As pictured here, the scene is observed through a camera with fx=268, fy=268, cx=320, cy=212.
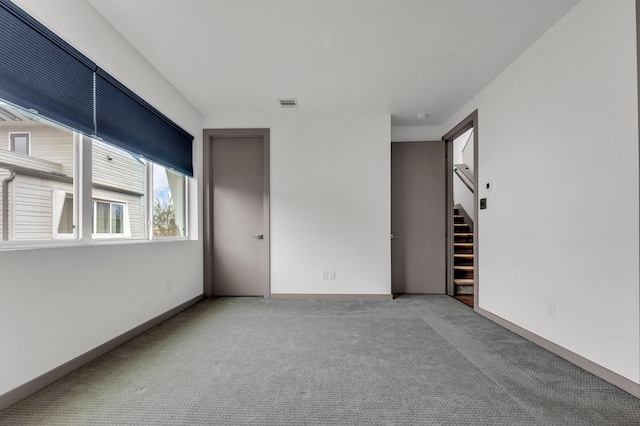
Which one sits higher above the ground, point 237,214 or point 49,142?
point 49,142

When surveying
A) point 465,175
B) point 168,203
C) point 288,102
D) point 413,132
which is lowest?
point 168,203

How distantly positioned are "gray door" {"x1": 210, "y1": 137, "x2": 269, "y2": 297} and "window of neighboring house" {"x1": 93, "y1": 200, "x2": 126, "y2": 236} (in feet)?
5.05

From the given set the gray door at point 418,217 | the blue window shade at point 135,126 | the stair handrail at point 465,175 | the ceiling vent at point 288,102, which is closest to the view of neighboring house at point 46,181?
the blue window shade at point 135,126

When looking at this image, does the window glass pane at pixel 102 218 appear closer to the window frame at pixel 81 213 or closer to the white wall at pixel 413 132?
the window frame at pixel 81 213

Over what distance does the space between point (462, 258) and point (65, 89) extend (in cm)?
543

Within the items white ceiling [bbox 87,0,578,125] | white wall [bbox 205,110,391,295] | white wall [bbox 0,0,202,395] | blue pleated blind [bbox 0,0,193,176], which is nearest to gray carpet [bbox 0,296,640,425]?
white wall [bbox 0,0,202,395]

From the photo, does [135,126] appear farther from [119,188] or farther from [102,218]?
[102,218]

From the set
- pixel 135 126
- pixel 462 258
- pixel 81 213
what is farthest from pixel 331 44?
pixel 462 258

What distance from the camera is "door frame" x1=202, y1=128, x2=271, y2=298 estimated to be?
392cm

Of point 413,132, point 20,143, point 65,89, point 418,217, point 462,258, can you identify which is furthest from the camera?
point 462,258

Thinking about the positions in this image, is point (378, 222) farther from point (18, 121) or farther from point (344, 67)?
point (18, 121)

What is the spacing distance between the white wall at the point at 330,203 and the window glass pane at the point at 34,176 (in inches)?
90.5

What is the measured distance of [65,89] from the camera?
1.86m

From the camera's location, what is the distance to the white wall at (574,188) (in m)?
1.71
